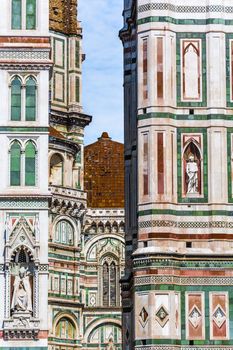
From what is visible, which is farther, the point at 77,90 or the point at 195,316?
the point at 77,90

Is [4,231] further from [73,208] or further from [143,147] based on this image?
[73,208]

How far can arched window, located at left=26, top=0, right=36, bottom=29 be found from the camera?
97.2 ft

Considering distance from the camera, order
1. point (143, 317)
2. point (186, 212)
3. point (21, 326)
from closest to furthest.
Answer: point (143, 317) → point (186, 212) → point (21, 326)

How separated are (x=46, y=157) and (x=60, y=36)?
3011 cm

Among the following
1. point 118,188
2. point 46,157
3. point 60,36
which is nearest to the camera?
point 46,157

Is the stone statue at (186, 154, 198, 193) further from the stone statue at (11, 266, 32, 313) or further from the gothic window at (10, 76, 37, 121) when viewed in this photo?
the stone statue at (11, 266, 32, 313)

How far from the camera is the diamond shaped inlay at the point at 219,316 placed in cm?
2670

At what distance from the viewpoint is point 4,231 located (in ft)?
94.2

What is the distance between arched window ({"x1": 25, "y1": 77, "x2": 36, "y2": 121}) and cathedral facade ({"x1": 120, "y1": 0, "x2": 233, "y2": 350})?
2188 millimetres

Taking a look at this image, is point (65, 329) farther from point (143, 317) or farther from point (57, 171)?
point (143, 317)

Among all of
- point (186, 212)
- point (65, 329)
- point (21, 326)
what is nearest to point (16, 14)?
point (186, 212)

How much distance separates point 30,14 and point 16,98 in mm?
1750

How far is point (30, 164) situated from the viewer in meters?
29.1

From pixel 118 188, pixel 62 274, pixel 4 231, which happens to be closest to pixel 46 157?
pixel 4 231
